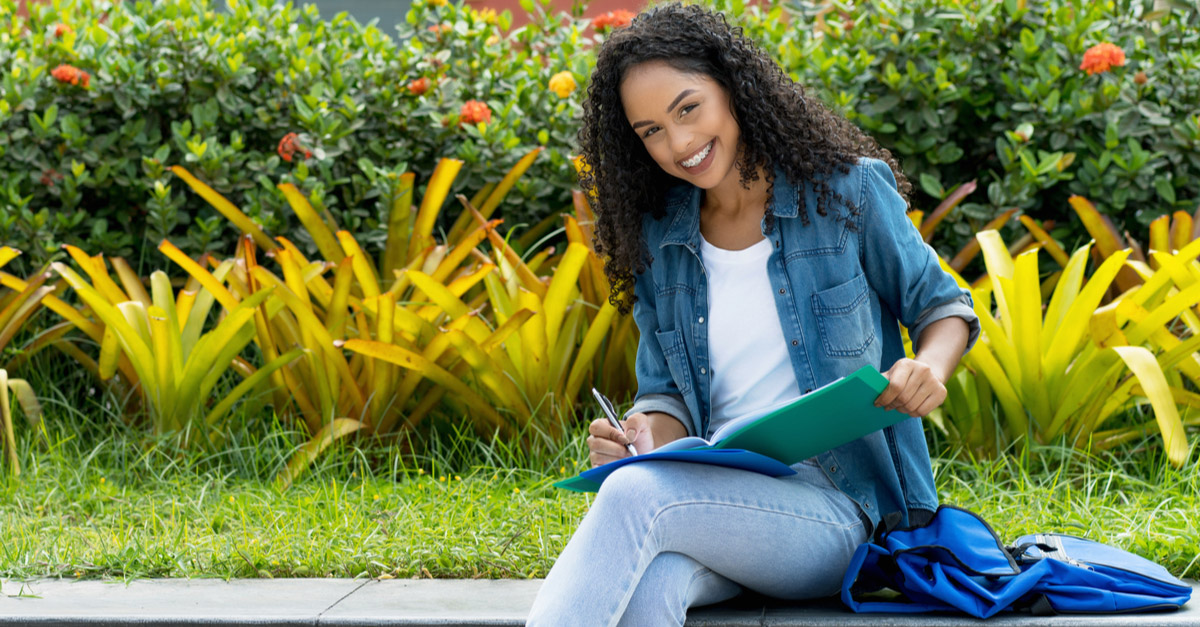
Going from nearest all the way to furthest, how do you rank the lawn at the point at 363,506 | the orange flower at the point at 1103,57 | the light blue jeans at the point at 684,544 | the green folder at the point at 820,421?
the green folder at the point at 820,421, the light blue jeans at the point at 684,544, the lawn at the point at 363,506, the orange flower at the point at 1103,57

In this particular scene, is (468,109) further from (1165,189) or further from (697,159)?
(1165,189)

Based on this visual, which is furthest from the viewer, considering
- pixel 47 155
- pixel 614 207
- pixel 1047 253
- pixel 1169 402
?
pixel 47 155

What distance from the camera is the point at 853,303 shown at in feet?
6.55

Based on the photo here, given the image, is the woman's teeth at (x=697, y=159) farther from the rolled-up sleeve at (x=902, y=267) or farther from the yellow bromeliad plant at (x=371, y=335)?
the yellow bromeliad plant at (x=371, y=335)

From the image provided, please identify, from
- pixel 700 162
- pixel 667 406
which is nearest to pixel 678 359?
pixel 667 406

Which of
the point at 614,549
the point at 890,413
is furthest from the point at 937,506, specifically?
the point at 614,549

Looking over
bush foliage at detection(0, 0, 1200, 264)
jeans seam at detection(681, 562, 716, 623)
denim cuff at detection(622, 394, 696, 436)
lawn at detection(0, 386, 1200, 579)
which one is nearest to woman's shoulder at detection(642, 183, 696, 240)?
denim cuff at detection(622, 394, 696, 436)

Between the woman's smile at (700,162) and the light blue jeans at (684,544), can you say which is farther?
the woman's smile at (700,162)

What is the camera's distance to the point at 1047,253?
153 inches

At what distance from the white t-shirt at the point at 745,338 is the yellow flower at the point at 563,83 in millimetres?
1969

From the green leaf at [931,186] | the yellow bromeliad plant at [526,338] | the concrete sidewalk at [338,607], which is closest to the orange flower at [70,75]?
the yellow bromeliad plant at [526,338]

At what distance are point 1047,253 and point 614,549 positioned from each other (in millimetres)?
2669

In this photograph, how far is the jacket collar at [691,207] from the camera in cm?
204

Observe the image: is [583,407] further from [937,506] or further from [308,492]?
[937,506]
